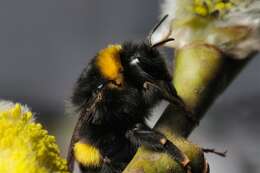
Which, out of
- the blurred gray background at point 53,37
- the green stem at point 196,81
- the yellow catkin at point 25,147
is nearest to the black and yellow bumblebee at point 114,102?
the green stem at point 196,81

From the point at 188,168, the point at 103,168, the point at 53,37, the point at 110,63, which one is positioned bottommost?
the point at 188,168

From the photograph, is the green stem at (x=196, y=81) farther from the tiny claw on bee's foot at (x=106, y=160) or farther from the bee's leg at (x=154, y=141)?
the tiny claw on bee's foot at (x=106, y=160)

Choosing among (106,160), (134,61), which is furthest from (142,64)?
(106,160)

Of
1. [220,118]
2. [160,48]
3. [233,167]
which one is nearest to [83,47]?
[220,118]

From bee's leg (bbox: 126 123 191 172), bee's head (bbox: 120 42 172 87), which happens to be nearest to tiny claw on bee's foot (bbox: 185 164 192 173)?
bee's leg (bbox: 126 123 191 172)

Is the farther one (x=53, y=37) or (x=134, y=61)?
(x=53, y=37)

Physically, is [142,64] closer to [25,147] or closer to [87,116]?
[87,116]

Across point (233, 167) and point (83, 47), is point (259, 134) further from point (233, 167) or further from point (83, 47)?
point (83, 47)
